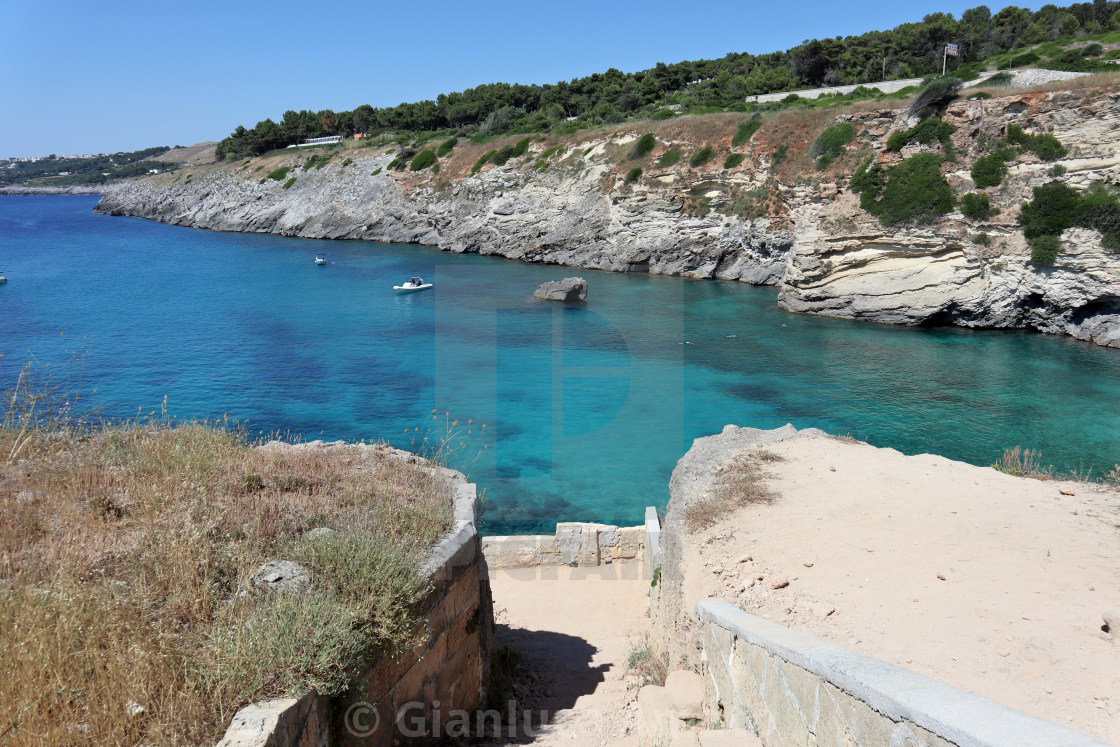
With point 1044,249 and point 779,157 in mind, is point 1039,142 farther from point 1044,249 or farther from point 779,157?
point 779,157

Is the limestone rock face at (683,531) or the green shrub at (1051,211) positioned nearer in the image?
the limestone rock face at (683,531)

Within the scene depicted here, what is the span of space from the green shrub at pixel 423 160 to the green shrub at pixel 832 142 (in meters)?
35.6

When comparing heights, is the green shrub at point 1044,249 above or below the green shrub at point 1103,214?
below

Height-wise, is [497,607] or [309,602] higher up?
[309,602]

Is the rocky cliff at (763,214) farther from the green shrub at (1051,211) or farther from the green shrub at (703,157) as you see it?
the green shrub at (1051,211)

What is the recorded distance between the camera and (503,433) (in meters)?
19.6

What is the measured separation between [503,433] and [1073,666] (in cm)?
1615

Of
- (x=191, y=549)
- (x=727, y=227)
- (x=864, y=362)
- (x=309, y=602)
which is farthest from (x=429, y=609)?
(x=727, y=227)

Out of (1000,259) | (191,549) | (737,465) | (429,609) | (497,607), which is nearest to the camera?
(191,549)

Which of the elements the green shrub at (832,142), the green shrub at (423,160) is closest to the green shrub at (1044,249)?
the green shrub at (832,142)

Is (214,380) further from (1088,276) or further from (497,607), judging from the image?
(1088,276)

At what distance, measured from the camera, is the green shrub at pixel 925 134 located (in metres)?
32.1

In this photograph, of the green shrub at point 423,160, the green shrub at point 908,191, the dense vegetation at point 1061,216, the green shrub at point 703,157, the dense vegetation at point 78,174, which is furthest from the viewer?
the dense vegetation at point 78,174

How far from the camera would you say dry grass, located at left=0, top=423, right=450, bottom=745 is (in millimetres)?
3219
